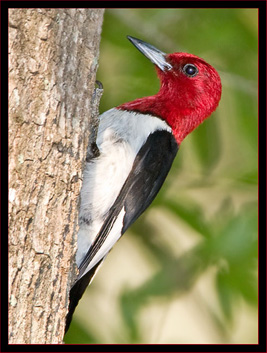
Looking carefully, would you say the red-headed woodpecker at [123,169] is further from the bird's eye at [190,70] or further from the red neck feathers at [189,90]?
the bird's eye at [190,70]

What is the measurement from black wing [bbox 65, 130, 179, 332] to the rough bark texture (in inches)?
22.8

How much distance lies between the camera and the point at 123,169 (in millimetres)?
2857

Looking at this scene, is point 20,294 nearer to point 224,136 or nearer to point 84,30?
point 84,30

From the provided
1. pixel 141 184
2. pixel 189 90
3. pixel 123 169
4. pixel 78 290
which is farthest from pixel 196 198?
pixel 78 290

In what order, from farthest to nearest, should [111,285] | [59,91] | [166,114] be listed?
[111,285] < [166,114] < [59,91]

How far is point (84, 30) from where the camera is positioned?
2256 mm

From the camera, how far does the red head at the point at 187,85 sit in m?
3.27

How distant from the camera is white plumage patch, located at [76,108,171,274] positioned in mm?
2775

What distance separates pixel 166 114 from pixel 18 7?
1.25 m

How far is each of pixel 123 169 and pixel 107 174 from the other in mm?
103

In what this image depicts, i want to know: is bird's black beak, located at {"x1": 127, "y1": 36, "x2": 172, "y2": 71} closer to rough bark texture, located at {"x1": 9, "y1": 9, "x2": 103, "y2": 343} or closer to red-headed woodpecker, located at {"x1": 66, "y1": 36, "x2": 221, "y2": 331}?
red-headed woodpecker, located at {"x1": 66, "y1": 36, "x2": 221, "y2": 331}

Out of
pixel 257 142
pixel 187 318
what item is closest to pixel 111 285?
pixel 187 318

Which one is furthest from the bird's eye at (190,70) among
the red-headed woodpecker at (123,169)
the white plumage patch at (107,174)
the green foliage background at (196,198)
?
the white plumage patch at (107,174)

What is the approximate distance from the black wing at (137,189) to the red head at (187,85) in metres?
0.29
